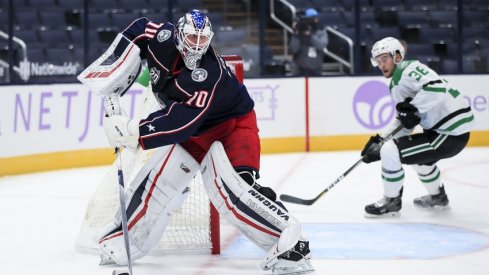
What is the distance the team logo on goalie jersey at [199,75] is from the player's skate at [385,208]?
1871 millimetres

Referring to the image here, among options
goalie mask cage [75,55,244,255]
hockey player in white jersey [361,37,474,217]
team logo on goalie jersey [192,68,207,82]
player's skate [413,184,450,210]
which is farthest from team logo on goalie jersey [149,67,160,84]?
player's skate [413,184,450,210]

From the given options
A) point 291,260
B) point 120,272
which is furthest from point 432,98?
point 120,272

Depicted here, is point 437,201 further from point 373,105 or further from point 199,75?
point 373,105

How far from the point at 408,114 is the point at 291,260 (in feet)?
5.55

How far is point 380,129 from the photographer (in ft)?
27.3

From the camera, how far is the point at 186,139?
3.43 m

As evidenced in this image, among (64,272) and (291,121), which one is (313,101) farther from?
(64,272)

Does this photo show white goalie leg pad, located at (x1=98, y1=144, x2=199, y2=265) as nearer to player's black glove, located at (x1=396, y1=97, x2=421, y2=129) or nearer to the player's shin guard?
the player's shin guard

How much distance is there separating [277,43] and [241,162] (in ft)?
17.2

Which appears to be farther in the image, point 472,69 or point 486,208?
point 472,69

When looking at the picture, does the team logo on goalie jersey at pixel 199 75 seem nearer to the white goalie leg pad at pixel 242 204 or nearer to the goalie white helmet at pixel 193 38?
the goalie white helmet at pixel 193 38

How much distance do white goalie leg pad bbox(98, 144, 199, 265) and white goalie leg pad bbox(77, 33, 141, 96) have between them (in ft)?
1.07

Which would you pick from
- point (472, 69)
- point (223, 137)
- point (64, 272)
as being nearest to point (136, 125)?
point (223, 137)

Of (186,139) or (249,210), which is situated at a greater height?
(186,139)
